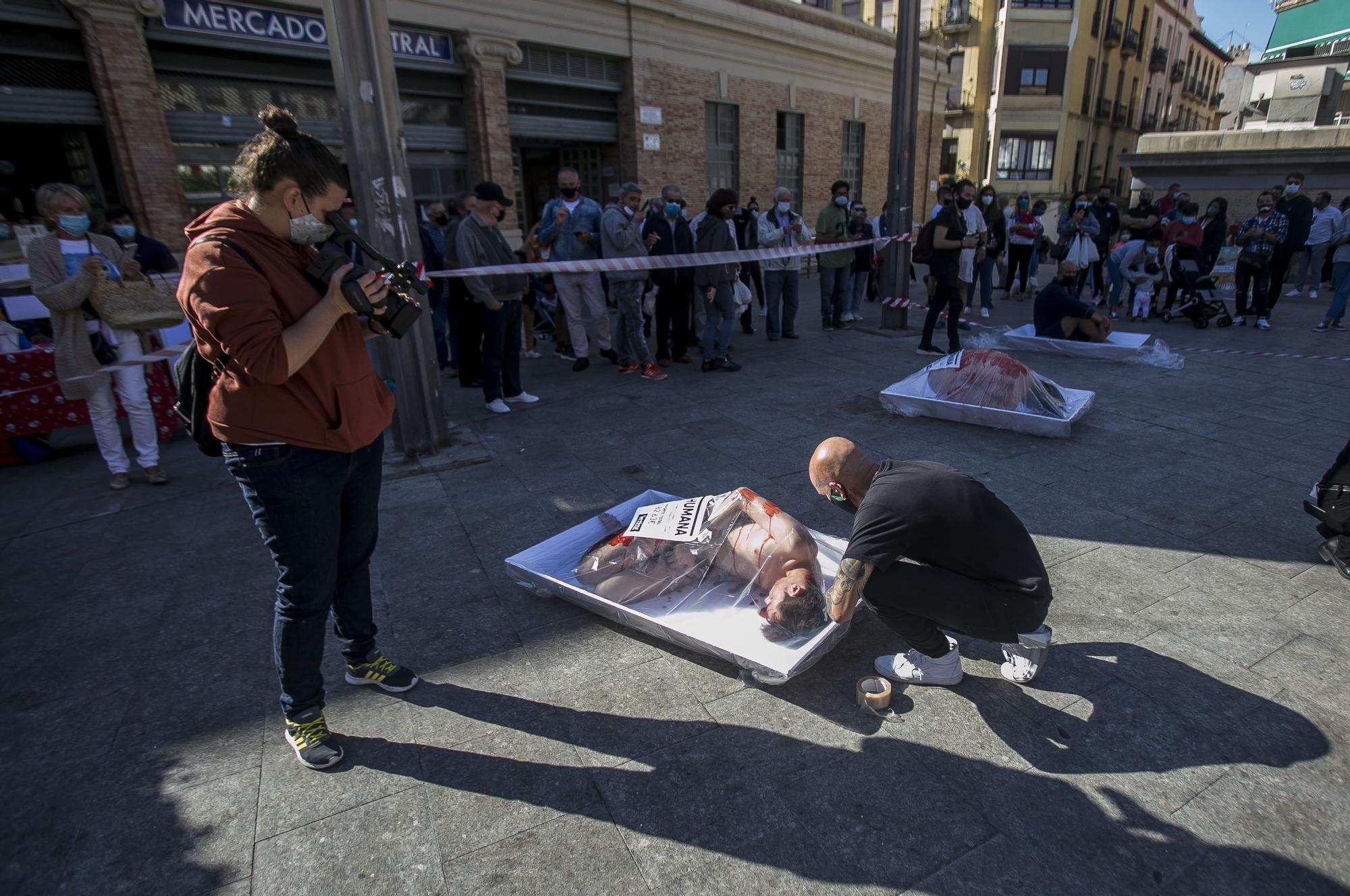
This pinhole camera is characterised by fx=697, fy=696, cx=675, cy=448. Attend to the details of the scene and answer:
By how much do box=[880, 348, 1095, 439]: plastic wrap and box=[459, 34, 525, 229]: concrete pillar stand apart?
10.3 meters

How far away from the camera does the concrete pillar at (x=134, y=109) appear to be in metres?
9.30

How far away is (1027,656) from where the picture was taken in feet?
9.15

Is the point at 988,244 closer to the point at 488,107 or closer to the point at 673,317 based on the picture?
the point at 673,317

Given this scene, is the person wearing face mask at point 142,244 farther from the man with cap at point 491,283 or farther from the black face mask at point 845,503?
the black face mask at point 845,503

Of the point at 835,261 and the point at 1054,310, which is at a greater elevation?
the point at 835,261

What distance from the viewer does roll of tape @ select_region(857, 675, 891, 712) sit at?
8.71ft

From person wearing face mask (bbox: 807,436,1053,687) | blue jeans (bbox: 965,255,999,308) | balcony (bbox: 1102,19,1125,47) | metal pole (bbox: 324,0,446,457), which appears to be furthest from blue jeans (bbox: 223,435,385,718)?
balcony (bbox: 1102,19,1125,47)

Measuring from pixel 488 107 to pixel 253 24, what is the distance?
3.88 meters

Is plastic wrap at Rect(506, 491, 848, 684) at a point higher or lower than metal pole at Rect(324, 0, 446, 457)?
lower

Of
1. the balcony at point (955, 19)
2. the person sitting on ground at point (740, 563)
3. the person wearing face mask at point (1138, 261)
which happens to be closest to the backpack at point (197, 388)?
the person sitting on ground at point (740, 563)

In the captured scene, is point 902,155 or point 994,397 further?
point 902,155

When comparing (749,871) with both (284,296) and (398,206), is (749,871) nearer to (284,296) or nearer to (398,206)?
(284,296)

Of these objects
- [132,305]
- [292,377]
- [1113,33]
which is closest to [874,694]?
[292,377]

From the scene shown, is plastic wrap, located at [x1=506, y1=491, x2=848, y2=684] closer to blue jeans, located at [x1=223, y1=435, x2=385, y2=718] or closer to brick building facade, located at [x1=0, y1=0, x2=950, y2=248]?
blue jeans, located at [x1=223, y1=435, x2=385, y2=718]
